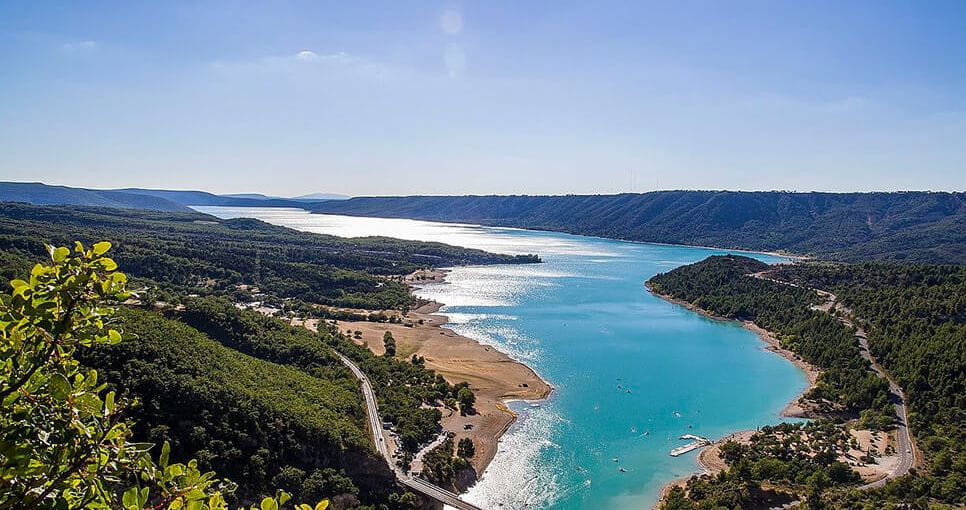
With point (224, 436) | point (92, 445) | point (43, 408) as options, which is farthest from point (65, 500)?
point (224, 436)

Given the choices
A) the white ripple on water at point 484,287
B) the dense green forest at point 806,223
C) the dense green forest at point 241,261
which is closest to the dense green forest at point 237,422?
the dense green forest at point 241,261

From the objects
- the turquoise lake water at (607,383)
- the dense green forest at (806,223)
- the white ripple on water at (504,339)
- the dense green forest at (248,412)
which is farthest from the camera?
the dense green forest at (806,223)

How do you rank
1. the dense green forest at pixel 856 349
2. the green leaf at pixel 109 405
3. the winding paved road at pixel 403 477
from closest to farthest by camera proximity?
the green leaf at pixel 109 405
the winding paved road at pixel 403 477
the dense green forest at pixel 856 349

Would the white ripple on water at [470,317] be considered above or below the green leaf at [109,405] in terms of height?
below

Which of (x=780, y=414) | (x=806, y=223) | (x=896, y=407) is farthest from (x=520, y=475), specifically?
(x=806, y=223)

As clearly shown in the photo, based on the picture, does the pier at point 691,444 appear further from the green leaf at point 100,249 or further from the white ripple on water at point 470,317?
the green leaf at point 100,249

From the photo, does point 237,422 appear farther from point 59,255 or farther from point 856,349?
point 856,349

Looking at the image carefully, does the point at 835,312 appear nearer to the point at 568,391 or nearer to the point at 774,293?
the point at 774,293
